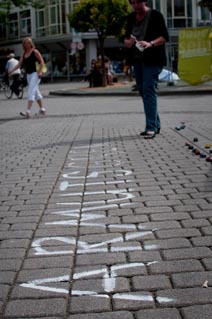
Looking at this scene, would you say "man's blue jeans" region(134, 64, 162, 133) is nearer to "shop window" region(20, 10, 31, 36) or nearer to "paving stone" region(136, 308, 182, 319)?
"paving stone" region(136, 308, 182, 319)

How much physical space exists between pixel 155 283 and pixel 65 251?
2.41ft

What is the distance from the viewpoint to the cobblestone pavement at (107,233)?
8.77 feet

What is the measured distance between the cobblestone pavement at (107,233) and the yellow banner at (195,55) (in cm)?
1391

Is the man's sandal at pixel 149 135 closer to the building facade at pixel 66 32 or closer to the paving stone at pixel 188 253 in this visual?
the paving stone at pixel 188 253

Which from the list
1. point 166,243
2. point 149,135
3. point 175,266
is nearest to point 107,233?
point 166,243

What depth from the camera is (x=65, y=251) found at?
11.1 ft

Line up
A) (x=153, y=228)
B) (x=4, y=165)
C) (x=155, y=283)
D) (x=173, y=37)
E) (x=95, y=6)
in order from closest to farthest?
(x=155, y=283) < (x=153, y=228) < (x=4, y=165) < (x=95, y=6) < (x=173, y=37)

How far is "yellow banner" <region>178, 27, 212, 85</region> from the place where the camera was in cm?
2073

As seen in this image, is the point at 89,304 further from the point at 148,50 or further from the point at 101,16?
the point at 101,16

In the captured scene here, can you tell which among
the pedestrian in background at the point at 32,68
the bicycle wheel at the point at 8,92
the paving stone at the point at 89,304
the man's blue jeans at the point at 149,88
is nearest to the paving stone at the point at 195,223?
the paving stone at the point at 89,304

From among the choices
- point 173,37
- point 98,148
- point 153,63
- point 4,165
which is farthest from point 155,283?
point 173,37

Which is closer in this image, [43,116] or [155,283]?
[155,283]

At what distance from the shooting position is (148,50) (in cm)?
809

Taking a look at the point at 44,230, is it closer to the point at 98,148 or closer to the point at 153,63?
the point at 98,148
